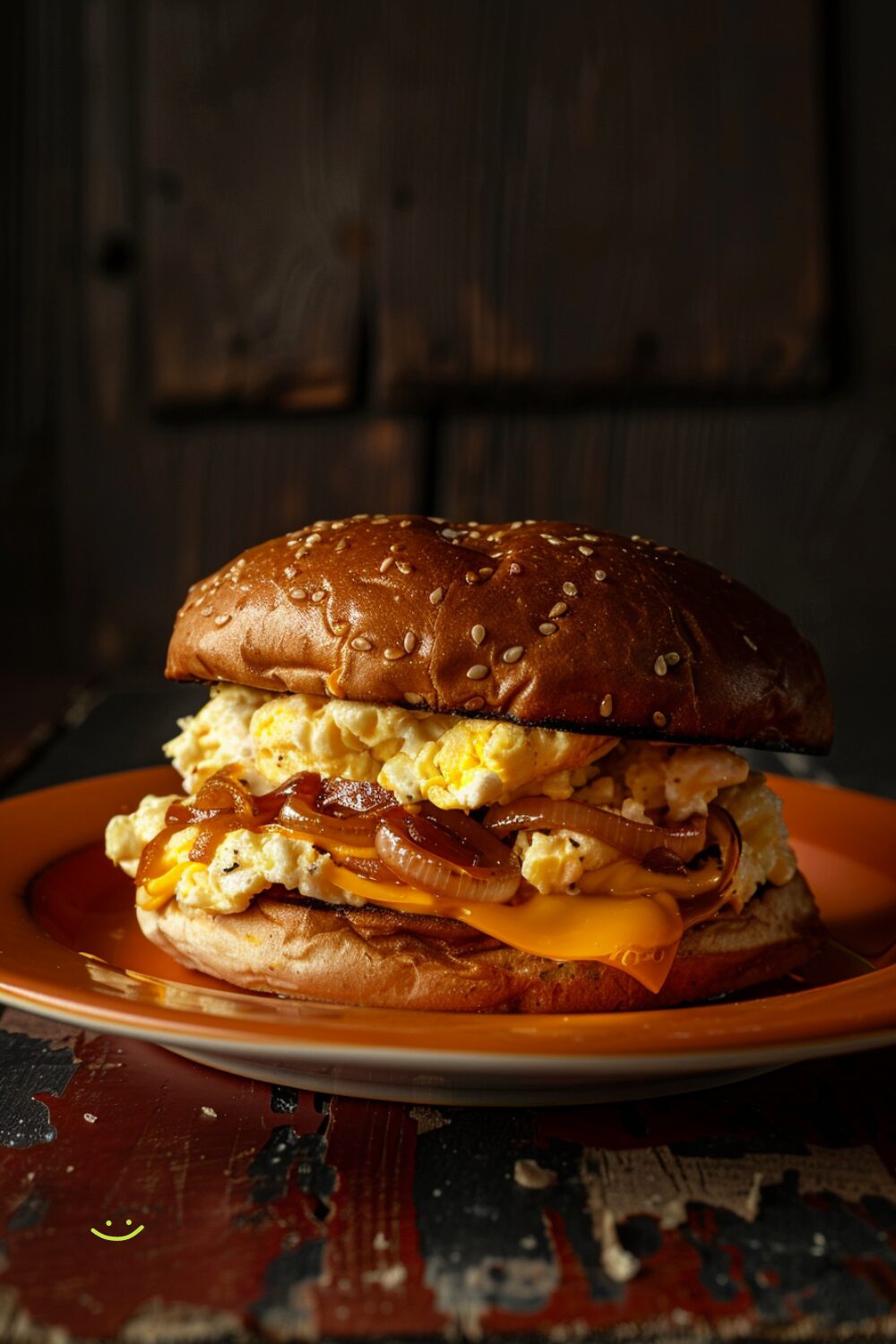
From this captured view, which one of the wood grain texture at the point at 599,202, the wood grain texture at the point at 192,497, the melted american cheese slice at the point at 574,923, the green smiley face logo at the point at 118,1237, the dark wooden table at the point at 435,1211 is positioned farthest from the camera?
the wood grain texture at the point at 192,497

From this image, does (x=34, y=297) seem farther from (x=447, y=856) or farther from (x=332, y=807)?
(x=447, y=856)

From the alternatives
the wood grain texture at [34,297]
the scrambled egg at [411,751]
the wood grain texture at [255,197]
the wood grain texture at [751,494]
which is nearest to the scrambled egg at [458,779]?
the scrambled egg at [411,751]

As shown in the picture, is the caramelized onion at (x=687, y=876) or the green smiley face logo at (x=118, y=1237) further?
the caramelized onion at (x=687, y=876)

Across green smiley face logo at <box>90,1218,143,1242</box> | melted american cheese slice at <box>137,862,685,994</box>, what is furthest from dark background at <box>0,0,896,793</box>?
green smiley face logo at <box>90,1218,143,1242</box>

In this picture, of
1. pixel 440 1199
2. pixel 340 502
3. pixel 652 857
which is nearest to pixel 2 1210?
pixel 440 1199

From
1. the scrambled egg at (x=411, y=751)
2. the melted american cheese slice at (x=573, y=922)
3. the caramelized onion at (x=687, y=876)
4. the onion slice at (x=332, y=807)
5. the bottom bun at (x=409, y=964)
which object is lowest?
the bottom bun at (x=409, y=964)

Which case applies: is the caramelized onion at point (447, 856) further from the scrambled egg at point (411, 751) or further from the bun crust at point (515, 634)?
the bun crust at point (515, 634)
